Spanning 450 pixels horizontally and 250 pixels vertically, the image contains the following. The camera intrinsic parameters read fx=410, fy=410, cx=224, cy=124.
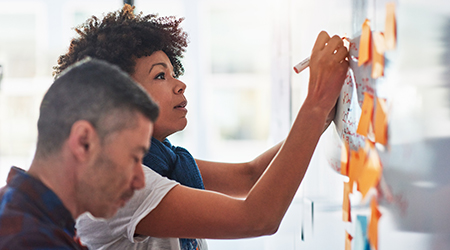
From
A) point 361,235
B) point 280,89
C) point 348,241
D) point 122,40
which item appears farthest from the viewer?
point 280,89

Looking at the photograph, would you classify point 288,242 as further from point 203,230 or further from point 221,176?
point 203,230

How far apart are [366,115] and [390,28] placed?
7.2 inches

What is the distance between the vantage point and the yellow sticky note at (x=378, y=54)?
67 centimetres

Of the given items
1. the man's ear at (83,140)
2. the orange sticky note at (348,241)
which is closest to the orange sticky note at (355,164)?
the orange sticky note at (348,241)

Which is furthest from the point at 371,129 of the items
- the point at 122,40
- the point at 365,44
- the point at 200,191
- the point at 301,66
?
the point at 122,40

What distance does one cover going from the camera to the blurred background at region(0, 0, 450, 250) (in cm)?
52

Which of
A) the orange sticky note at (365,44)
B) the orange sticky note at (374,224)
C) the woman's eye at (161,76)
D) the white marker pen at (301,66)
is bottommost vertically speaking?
the orange sticky note at (374,224)

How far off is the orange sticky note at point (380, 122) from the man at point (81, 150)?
380 mm

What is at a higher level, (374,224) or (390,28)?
(390,28)

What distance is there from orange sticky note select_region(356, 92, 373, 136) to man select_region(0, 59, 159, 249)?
38cm

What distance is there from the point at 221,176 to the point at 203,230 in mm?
543

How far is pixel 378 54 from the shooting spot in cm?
69

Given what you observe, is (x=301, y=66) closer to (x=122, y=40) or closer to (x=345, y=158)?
(x=345, y=158)

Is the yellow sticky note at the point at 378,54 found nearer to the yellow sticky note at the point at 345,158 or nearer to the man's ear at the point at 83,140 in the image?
the yellow sticky note at the point at 345,158
